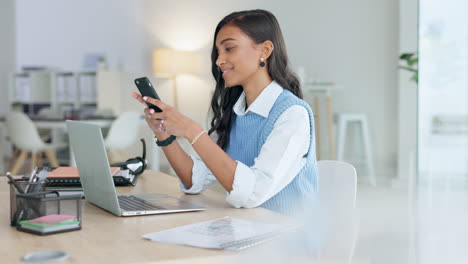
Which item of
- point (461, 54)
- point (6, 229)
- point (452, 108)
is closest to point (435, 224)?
point (452, 108)

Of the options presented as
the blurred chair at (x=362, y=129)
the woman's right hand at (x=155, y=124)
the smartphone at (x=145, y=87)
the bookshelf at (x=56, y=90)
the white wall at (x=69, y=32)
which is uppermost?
the white wall at (x=69, y=32)

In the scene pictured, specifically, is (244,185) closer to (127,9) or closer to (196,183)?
(196,183)

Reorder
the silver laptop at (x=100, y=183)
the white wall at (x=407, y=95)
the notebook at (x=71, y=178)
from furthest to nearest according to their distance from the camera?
the white wall at (x=407, y=95) < the notebook at (x=71, y=178) < the silver laptop at (x=100, y=183)

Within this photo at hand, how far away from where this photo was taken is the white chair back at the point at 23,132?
5.15 metres

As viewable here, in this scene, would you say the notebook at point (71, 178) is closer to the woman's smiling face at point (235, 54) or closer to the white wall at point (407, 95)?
the woman's smiling face at point (235, 54)

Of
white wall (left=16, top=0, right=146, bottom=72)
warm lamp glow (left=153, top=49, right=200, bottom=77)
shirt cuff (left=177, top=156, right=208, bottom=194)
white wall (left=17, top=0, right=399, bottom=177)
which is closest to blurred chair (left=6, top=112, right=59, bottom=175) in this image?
warm lamp glow (left=153, top=49, right=200, bottom=77)

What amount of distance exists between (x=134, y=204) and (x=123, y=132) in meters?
4.03

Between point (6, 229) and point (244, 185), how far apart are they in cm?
46

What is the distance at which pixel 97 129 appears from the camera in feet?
3.61

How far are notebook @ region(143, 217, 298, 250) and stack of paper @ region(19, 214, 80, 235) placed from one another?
137 millimetres

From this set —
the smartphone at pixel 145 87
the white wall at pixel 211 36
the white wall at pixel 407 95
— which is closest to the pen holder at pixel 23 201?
the smartphone at pixel 145 87

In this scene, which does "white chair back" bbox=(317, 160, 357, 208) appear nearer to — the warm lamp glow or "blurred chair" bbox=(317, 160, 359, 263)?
"blurred chair" bbox=(317, 160, 359, 263)

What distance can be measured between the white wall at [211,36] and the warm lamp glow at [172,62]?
0.97 ft

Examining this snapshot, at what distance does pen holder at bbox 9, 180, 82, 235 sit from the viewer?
3.23 ft
